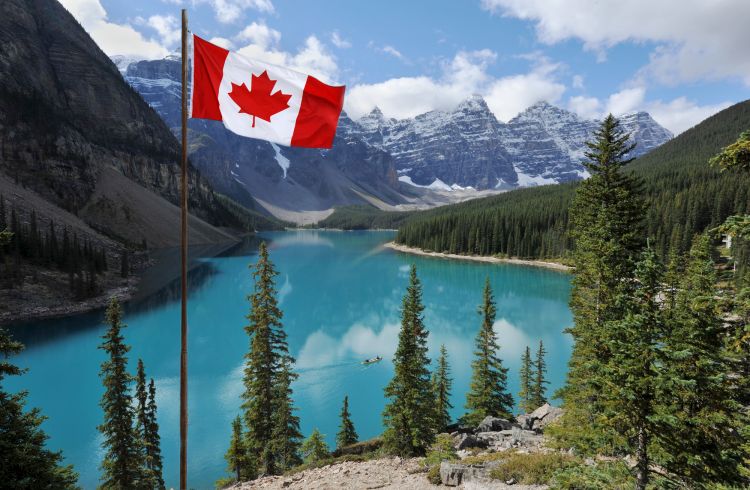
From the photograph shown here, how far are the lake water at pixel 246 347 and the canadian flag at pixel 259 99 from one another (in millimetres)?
21420

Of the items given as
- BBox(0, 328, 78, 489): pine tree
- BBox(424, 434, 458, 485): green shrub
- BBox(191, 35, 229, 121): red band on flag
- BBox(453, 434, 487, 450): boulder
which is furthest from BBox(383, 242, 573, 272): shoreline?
BBox(0, 328, 78, 489): pine tree

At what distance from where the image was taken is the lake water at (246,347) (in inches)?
1123

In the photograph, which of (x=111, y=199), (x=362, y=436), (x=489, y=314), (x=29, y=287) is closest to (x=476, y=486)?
(x=489, y=314)

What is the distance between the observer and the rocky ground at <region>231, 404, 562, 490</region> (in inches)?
499

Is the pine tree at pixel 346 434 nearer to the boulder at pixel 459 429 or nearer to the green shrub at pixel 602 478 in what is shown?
the boulder at pixel 459 429

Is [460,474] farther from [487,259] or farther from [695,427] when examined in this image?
[487,259]

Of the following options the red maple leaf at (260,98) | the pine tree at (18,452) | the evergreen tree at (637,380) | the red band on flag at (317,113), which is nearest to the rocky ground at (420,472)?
the evergreen tree at (637,380)

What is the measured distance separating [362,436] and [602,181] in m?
22.3

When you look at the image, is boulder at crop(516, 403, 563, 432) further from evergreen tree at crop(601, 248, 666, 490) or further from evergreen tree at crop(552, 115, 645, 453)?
evergreen tree at crop(601, 248, 666, 490)

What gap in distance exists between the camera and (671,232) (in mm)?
90125

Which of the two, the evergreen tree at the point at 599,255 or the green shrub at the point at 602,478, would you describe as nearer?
the green shrub at the point at 602,478

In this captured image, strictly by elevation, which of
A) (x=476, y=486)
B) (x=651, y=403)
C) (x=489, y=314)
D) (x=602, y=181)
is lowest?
(x=476, y=486)

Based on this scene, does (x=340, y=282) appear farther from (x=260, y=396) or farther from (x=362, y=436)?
(x=260, y=396)

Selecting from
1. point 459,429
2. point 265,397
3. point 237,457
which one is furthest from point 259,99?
point 459,429
